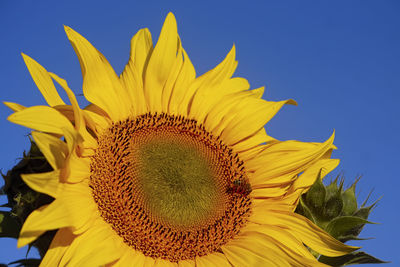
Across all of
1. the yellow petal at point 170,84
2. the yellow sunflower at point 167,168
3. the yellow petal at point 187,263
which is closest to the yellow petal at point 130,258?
the yellow sunflower at point 167,168

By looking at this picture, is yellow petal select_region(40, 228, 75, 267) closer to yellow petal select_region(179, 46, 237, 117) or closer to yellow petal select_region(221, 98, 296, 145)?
yellow petal select_region(179, 46, 237, 117)

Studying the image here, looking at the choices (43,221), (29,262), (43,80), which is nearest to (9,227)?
(29,262)

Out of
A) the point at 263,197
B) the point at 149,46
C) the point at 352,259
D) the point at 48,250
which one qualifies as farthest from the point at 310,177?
the point at 48,250

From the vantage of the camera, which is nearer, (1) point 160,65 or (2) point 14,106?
(2) point 14,106

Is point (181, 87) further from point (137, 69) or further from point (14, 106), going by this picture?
point (14, 106)

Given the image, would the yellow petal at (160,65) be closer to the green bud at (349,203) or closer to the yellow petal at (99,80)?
the yellow petal at (99,80)
